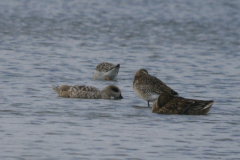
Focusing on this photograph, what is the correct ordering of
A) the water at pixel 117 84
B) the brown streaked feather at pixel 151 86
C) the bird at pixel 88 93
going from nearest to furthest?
the water at pixel 117 84
the brown streaked feather at pixel 151 86
the bird at pixel 88 93

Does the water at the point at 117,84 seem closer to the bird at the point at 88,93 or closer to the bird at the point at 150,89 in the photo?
the bird at the point at 88,93

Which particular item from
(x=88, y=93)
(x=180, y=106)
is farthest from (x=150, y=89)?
(x=88, y=93)

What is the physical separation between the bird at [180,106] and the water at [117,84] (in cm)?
22

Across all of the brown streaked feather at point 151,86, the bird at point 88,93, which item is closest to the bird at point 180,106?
the brown streaked feather at point 151,86

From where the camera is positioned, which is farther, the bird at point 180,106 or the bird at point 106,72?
the bird at point 106,72

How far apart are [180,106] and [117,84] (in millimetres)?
4914

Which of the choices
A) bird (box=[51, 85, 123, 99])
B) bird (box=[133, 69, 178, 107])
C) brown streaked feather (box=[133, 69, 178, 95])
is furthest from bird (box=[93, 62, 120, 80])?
bird (box=[133, 69, 178, 107])

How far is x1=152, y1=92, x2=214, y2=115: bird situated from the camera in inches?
485

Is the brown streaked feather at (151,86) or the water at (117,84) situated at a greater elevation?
the brown streaked feather at (151,86)

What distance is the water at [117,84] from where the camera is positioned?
9.69 m

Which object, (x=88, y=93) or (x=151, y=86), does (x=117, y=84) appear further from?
(x=151, y=86)

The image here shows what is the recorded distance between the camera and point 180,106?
12.4 meters

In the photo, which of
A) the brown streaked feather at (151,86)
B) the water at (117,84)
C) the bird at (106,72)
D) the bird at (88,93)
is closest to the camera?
the water at (117,84)

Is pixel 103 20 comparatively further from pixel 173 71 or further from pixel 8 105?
pixel 8 105
